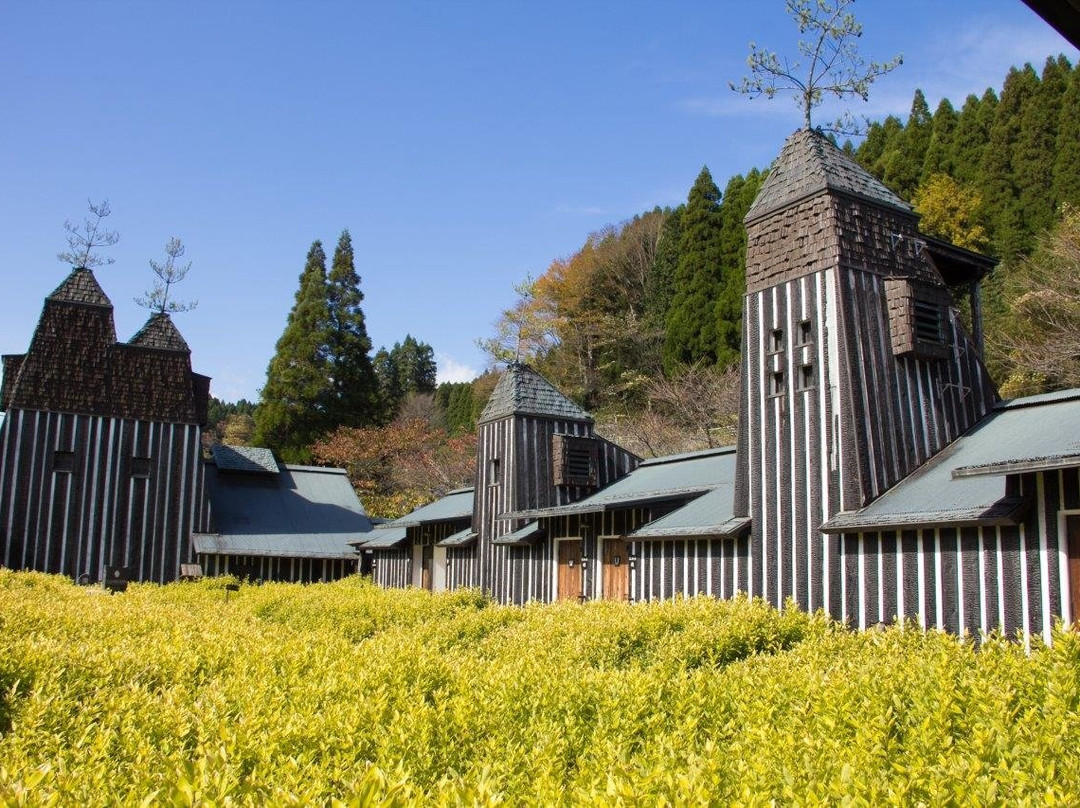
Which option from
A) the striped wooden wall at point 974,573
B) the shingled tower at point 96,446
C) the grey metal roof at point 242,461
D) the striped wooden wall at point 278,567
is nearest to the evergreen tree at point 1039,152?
the striped wooden wall at point 974,573

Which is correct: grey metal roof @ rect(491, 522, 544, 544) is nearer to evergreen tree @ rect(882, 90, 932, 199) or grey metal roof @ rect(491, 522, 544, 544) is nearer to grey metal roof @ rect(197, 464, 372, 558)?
grey metal roof @ rect(197, 464, 372, 558)

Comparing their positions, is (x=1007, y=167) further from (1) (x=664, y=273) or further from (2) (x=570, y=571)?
(2) (x=570, y=571)

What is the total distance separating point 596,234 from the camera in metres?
48.2

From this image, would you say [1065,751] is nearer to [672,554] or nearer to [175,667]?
[175,667]

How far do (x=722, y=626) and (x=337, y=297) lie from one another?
38.3 m

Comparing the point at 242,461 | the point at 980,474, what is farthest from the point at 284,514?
the point at 980,474

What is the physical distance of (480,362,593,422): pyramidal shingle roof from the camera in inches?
807

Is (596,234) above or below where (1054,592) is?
above

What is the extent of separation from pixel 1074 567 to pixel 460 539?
50.0ft

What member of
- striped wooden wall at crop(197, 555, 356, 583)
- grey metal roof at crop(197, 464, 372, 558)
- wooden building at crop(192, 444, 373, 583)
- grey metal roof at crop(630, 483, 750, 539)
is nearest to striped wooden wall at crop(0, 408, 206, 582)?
striped wooden wall at crop(197, 555, 356, 583)

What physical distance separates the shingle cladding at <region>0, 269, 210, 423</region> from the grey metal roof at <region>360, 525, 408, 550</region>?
6.50 metres

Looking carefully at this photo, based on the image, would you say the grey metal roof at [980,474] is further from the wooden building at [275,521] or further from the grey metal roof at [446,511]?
the wooden building at [275,521]

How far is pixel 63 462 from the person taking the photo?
966 inches

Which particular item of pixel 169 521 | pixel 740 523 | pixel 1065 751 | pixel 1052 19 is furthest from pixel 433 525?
pixel 1052 19
